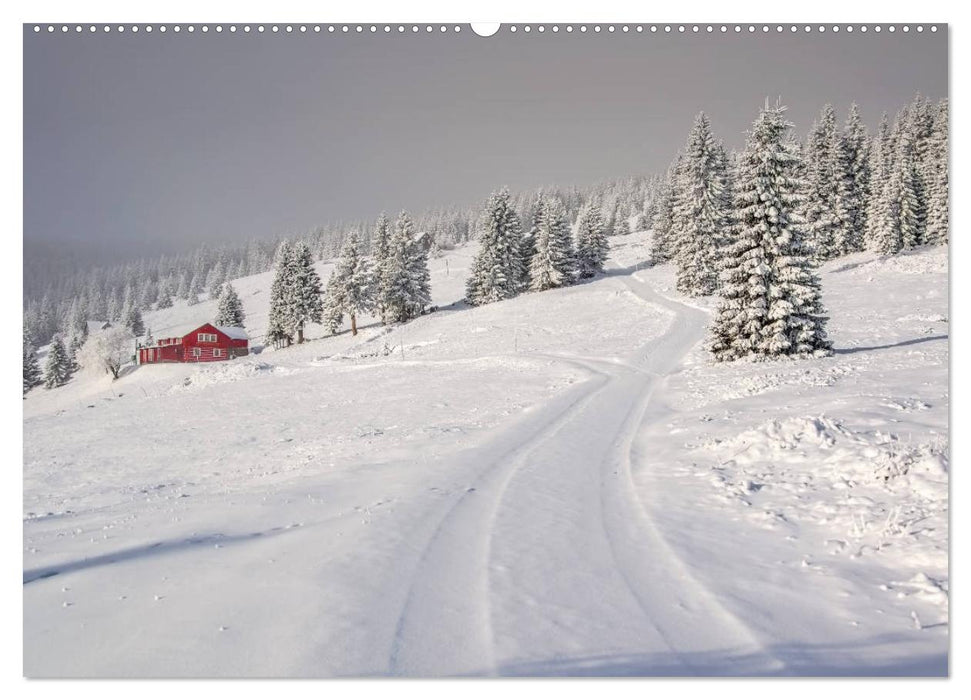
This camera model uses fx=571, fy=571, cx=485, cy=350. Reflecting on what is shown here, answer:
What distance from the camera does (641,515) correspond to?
9.17 meters

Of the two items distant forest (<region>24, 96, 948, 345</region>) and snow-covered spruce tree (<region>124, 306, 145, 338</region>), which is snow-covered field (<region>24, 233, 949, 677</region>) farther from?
snow-covered spruce tree (<region>124, 306, 145, 338</region>)

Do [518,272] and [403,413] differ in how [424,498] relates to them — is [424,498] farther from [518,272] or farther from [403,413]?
[518,272]

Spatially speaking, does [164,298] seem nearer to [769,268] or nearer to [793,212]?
[769,268]

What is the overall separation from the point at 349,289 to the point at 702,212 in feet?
118

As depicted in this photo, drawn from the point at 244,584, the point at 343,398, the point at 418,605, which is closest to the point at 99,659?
the point at 244,584

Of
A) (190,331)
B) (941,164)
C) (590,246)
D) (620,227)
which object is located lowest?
(190,331)

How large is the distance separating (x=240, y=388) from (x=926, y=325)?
34.7 m

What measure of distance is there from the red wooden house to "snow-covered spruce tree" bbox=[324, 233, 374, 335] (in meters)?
11.8

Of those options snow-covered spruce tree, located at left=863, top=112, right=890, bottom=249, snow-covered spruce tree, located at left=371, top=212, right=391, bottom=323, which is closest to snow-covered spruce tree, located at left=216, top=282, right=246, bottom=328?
snow-covered spruce tree, located at left=371, top=212, right=391, bottom=323

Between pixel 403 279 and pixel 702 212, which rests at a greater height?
pixel 702 212

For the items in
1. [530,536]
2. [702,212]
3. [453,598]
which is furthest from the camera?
[702,212]

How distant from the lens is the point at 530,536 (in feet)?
27.2

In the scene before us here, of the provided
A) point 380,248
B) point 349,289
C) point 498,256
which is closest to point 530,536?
point 349,289

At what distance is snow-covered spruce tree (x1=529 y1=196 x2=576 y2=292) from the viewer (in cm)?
6481
